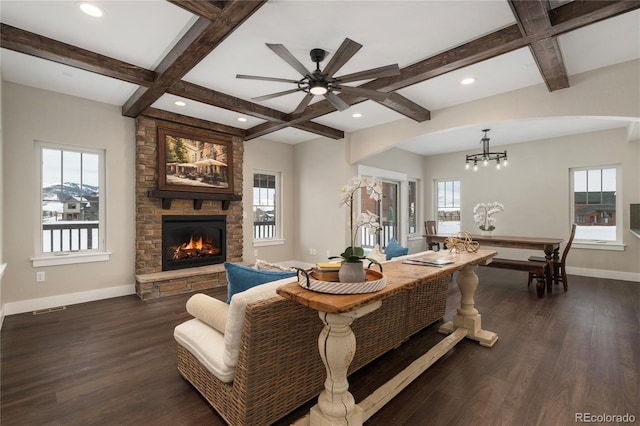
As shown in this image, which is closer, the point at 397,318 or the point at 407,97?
the point at 397,318

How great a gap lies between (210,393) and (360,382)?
1.03 metres

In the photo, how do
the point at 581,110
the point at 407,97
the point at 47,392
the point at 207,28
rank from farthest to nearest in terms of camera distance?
the point at 407,97 < the point at 581,110 < the point at 207,28 < the point at 47,392

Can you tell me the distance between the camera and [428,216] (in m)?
8.00

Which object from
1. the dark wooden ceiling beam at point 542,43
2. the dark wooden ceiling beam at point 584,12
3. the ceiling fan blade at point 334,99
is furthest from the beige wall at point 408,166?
the dark wooden ceiling beam at point 584,12

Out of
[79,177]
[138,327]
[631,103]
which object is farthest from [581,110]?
[79,177]

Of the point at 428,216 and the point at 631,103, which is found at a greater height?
the point at 631,103

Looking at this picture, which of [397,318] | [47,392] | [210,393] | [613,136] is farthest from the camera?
[613,136]

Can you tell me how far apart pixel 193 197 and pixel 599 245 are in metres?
7.26

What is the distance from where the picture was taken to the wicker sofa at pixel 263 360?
157 cm

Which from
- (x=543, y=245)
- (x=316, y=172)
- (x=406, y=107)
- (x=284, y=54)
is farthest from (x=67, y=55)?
(x=543, y=245)

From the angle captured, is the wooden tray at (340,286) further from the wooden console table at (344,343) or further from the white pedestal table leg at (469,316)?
the white pedestal table leg at (469,316)

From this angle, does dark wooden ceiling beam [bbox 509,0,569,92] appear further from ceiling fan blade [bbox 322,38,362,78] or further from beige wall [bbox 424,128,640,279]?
beige wall [bbox 424,128,640,279]

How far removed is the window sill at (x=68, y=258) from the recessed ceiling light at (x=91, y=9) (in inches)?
121

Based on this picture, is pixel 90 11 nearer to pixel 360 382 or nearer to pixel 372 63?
pixel 372 63
